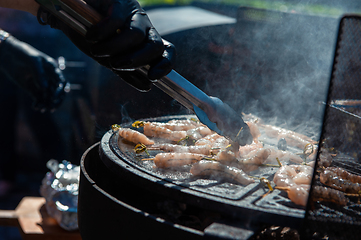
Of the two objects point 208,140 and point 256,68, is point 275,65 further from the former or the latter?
point 208,140

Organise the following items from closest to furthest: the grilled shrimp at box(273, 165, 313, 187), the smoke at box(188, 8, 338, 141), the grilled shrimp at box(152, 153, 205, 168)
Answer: the grilled shrimp at box(273, 165, 313, 187) < the grilled shrimp at box(152, 153, 205, 168) < the smoke at box(188, 8, 338, 141)

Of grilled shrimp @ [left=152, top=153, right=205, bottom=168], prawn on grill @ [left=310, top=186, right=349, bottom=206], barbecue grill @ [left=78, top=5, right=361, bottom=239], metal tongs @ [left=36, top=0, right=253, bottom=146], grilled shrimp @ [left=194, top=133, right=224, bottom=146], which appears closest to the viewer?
barbecue grill @ [left=78, top=5, right=361, bottom=239]

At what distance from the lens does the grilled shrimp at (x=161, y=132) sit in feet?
8.62

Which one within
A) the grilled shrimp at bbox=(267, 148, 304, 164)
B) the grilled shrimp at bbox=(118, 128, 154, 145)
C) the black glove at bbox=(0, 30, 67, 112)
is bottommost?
the black glove at bbox=(0, 30, 67, 112)

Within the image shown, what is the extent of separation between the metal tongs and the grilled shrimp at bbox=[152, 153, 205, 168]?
265 millimetres

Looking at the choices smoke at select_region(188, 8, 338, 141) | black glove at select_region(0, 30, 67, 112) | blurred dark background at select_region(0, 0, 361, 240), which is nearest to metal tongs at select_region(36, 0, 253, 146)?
blurred dark background at select_region(0, 0, 361, 240)

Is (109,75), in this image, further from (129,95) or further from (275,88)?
(275,88)

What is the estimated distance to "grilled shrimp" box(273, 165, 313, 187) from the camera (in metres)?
1.80

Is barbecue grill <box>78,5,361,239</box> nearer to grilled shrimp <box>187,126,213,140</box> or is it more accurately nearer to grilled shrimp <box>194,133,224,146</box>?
grilled shrimp <box>194,133,224,146</box>

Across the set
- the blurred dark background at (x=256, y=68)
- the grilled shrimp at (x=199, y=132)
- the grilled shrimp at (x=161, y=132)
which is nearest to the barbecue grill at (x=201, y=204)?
the grilled shrimp at (x=161, y=132)

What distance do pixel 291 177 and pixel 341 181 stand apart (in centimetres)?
31

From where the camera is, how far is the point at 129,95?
4125 millimetres

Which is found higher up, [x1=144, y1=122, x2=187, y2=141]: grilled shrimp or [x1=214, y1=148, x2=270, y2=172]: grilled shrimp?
[x1=214, y1=148, x2=270, y2=172]: grilled shrimp

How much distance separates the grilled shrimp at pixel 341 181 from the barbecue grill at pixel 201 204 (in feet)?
0.28
